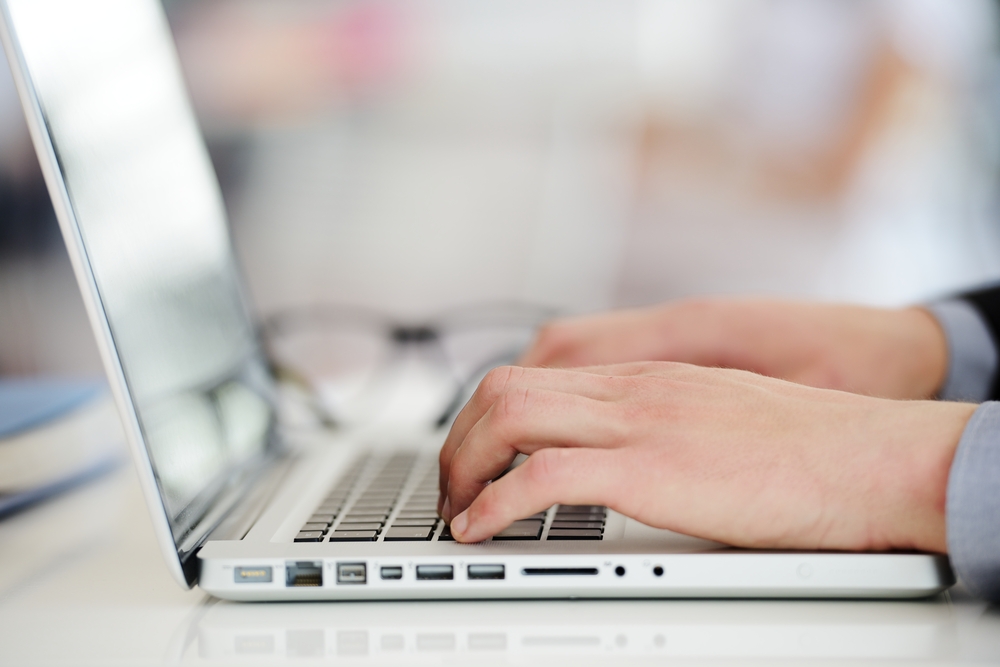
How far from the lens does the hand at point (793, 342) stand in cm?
66

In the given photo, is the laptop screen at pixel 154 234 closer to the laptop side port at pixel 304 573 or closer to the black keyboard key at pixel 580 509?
the laptop side port at pixel 304 573

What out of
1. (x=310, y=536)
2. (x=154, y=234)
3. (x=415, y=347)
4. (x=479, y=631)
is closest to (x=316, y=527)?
(x=310, y=536)

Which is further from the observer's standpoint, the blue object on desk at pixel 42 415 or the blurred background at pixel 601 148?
the blurred background at pixel 601 148

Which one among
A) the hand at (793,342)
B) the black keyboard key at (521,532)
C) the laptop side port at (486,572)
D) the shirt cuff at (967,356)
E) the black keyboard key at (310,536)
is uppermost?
the black keyboard key at (310,536)

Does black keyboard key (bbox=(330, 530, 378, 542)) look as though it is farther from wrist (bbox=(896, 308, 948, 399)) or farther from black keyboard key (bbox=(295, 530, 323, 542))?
wrist (bbox=(896, 308, 948, 399))

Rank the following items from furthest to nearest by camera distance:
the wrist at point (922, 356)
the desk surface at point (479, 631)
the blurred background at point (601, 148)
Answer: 1. the blurred background at point (601, 148)
2. the wrist at point (922, 356)
3. the desk surface at point (479, 631)

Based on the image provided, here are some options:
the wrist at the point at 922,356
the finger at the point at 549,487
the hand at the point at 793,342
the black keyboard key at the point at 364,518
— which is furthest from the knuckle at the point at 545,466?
the wrist at the point at 922,356

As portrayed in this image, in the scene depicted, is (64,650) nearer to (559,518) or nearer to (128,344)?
(128,344)

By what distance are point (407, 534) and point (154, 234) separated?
27cm

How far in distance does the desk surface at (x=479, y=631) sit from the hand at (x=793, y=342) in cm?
30

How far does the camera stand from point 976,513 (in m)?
0.35

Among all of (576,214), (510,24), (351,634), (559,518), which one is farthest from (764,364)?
(510,24)

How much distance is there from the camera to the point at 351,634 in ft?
1.15

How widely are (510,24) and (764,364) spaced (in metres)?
1.33
